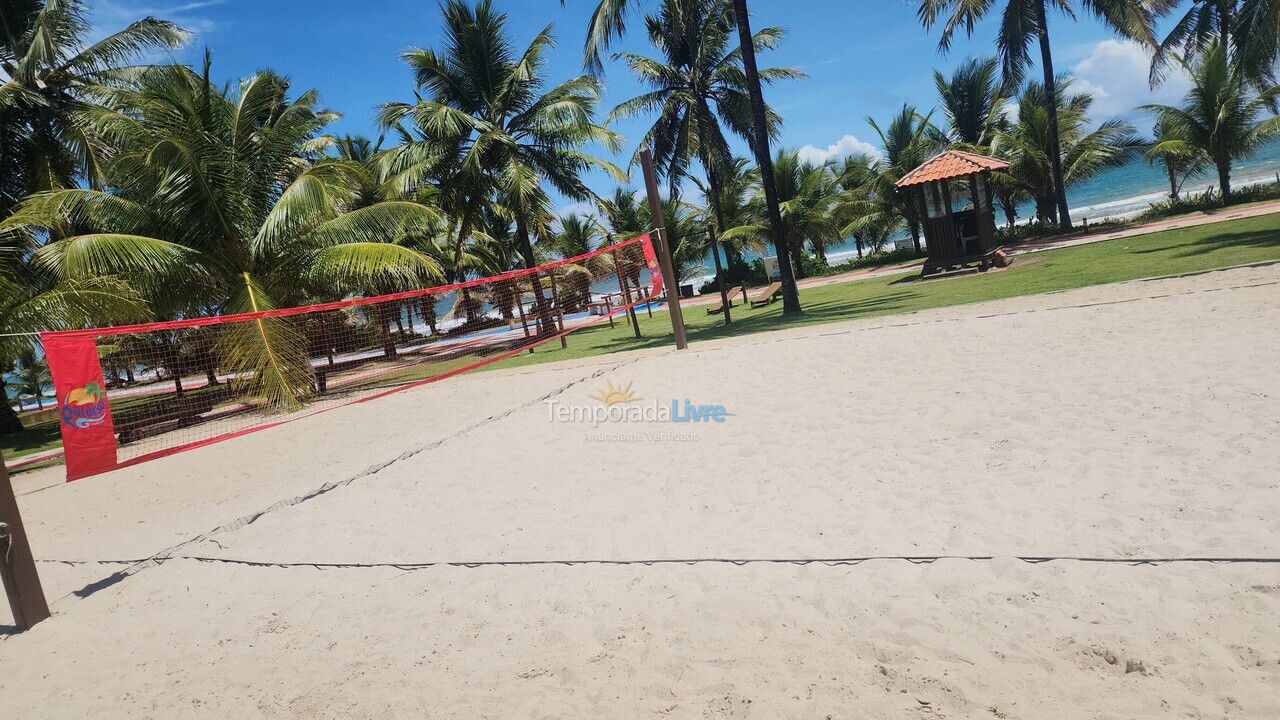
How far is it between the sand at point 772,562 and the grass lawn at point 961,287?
144 inches

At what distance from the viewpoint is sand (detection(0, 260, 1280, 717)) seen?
222 cm

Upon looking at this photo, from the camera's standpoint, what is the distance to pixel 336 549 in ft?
13.3

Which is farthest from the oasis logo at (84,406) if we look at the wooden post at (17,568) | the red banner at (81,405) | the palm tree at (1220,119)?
the palm tree at (1220,119)

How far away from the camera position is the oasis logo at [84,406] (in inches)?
178

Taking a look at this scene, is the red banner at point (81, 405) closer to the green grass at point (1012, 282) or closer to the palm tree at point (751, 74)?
the green grass at point (1012, 282)

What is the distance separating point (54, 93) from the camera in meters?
14.0

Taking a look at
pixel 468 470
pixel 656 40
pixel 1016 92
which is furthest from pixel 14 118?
pixel 1016 92

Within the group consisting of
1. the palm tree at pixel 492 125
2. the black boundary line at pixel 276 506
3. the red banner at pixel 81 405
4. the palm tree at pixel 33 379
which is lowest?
the black boundary line at pixel 276 506

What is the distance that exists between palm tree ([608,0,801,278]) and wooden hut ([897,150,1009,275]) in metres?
4.23

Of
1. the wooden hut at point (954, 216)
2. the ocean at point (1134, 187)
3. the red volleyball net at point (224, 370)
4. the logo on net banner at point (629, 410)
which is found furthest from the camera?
the ocean at point (1134, 187)

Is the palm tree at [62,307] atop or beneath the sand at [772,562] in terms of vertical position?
atop

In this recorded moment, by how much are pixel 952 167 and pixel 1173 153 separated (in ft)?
31.6

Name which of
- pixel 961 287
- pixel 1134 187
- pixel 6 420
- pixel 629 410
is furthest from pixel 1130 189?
pixel 6 420

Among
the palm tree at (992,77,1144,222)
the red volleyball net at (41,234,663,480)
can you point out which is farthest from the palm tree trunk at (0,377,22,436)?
the palm tree at (992,77,1144,222)
